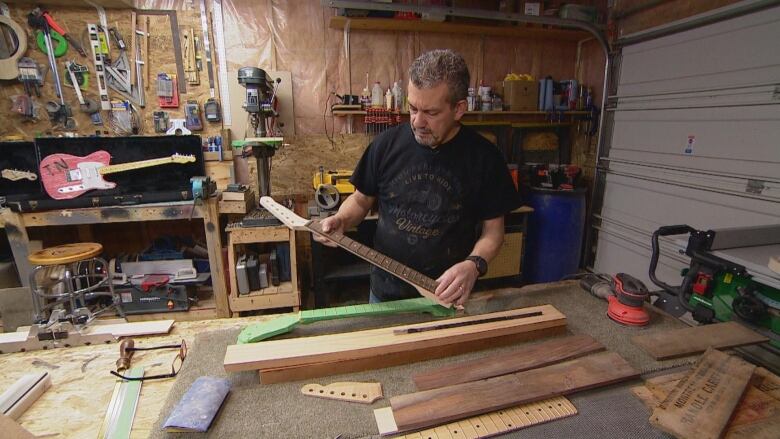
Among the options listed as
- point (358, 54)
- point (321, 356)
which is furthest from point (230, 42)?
point (321, 356)

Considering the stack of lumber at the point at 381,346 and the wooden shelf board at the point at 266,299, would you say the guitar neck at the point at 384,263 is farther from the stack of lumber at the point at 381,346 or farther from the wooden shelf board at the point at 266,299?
the wooden shelf board at the point at 266,299

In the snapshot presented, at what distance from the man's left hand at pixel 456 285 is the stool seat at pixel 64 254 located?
2690 mm

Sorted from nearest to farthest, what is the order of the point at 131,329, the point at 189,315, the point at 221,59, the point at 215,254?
the point at 131,329 → the point at 215,254 → the point at 189,315 → the point at 221,59

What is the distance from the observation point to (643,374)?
1.03 metres

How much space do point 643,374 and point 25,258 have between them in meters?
3.78

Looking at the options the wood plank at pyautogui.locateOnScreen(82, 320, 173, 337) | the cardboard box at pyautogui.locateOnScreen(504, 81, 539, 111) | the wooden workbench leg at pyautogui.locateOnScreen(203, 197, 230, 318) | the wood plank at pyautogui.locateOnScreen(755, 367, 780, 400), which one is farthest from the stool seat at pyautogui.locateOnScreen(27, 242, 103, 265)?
the cardboard box at pyautogui.locateOnScreen(504, 81, 539, 111)

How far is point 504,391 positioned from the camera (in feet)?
3.01

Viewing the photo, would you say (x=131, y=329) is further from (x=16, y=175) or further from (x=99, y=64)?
(x=99, y=64)

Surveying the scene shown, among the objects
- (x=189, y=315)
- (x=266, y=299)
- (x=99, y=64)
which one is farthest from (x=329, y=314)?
(x=99, y=64)

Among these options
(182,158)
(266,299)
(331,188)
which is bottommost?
(266,299)

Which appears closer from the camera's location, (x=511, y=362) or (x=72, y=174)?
(x=511, y=362)

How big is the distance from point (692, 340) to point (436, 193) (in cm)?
97

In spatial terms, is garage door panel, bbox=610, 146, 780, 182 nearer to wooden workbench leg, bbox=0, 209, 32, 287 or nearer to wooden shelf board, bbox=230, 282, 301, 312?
wooden shelf board, bbox=230, 282, 301, 312

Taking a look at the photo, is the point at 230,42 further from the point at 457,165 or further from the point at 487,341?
the point at 487,341
